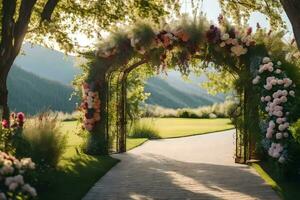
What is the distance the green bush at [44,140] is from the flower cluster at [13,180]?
15.0 feet

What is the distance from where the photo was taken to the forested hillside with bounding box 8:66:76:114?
10744cm

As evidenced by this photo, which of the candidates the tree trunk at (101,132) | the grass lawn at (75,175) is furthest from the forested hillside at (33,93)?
the grass lawn at (75,175)

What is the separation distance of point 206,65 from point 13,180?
8796 mm

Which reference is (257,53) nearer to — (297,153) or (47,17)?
(297,153)

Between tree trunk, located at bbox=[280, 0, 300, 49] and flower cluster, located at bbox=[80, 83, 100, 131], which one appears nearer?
tree trunk, located at bbox=[280, 0, 300, 49]

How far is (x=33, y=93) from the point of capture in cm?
11331

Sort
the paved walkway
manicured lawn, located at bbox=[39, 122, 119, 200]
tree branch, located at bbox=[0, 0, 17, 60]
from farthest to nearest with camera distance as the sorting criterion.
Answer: tree branch, located at bbox=[0, 0, 17, 60] < manicured lawn, located at bbox=[39, 122, 119, 200] < the paved walkway

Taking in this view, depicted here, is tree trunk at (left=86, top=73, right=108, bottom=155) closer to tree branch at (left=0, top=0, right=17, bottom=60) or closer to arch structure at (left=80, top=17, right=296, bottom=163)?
arch structure at (left=80, top=17, right=296, bottom=163)

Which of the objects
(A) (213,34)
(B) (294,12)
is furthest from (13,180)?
(A) (213,34)

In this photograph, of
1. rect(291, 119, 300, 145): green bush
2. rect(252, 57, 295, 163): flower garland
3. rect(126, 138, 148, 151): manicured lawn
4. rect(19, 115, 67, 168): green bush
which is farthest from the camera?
rect(126, 138, 148, 151): manicured lawn

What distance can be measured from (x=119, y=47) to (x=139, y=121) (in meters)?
8.18

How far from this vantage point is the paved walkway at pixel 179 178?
862 cm

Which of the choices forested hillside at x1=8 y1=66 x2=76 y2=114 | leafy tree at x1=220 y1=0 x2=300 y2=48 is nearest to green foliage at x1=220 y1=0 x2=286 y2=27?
leafy tree at x1=220 y1=0 x2=300 y2=48

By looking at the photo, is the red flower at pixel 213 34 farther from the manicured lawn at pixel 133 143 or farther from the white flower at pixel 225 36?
the manicured lawn at pixel 133 143
